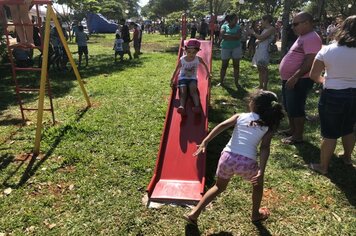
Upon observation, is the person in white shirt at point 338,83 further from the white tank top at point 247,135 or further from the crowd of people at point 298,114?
the white tank top at point 247,135

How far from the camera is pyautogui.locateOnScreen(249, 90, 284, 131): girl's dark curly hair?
317cm

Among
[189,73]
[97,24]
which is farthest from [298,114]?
[97,24]

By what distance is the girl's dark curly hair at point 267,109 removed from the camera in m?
3.17

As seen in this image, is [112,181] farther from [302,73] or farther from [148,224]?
[302,73]

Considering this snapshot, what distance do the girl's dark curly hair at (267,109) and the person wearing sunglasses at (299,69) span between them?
2.00 m

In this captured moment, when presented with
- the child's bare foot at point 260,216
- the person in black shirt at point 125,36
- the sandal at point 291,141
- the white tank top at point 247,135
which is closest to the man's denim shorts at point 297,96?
the sandal at point 291,141

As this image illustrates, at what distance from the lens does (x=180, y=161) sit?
477 centimetres

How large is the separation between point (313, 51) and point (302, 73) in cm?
33

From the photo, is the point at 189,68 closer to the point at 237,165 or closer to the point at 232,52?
the point at 232,52

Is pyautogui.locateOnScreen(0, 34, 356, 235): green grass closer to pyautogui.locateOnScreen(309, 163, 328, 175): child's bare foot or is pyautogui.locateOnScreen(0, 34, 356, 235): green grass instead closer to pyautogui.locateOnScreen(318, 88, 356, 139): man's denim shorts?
pyautogui.locateOnScreen(309, 163, 328, 175): child's bare foot

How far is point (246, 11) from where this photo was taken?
29609 mm

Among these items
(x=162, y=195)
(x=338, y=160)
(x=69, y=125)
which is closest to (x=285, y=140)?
(x=338, y=160)

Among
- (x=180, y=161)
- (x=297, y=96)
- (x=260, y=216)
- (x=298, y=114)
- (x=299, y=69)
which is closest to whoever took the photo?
(x=260, y=216)

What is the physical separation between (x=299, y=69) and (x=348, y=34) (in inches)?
43.7
